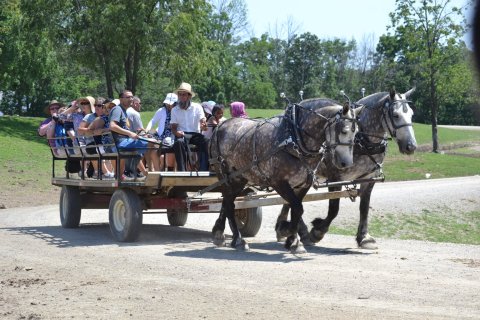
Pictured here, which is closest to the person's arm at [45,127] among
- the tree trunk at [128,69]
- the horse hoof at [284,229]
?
the horse hoof at [284,229]

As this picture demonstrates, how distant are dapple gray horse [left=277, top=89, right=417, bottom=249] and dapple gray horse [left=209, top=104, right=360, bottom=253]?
741mm

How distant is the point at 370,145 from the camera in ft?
39.3

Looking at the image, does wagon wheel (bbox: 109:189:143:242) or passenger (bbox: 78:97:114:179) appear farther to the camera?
passenger (bbox: 78:97:114:179)

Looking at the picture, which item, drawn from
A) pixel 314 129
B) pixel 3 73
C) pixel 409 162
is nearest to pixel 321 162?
pixel 314 129

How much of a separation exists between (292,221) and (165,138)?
330 centimetres

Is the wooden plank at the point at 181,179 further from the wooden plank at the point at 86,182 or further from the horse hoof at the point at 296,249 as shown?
the horse hoof at the point at 296,249

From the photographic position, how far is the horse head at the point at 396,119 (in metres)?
11.7

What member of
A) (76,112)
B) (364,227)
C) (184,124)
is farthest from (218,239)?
(76,112)

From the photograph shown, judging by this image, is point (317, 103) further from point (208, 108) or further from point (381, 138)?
point (208, 108)

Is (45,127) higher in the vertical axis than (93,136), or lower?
higher

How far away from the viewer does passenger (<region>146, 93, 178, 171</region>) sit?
13172 mm

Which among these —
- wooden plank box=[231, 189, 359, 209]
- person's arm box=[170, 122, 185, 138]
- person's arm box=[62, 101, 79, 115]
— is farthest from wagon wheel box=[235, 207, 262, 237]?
person's arm box=[62, 101, 79, 115]

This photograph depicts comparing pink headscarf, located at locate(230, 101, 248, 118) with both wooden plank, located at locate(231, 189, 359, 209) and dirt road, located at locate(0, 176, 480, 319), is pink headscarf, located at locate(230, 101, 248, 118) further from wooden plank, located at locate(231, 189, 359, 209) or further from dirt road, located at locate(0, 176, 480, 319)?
dirt road, located at locate(0, 176, 480, 319)

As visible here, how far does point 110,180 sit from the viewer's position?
12953mm
